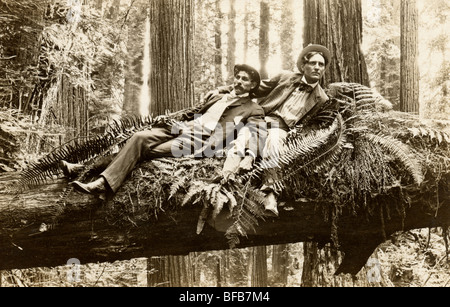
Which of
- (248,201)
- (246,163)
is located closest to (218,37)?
(246,163)

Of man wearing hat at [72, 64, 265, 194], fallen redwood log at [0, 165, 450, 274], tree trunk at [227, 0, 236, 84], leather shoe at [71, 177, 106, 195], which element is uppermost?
tree trunk at [227, 0, 236, 84]

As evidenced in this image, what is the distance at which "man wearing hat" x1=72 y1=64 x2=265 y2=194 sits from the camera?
10.8 feet

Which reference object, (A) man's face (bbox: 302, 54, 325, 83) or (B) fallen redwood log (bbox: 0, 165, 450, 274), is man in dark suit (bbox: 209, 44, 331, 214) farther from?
(B) fallen redwood log (bbox: 0, 165, 450, 274)

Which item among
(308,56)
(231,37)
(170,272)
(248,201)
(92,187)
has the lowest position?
(170,272)

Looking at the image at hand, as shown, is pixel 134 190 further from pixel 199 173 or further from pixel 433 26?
pixel 433 26

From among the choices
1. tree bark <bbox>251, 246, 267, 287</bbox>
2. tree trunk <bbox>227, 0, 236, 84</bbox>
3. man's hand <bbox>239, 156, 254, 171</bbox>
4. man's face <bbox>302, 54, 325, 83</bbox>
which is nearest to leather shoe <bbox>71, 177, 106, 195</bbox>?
man's hand <bbox>239, 156, 254, 171</bbox>

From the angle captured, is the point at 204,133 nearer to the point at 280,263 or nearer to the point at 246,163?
the point at 246,163

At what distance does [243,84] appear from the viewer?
3.71 metres

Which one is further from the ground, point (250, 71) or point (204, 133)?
point (250, 71)

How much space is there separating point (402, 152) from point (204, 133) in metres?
1.56

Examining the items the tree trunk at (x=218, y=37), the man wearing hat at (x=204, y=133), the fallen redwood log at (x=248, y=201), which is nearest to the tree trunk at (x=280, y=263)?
the fallen redwood log at (x=248, y=201)

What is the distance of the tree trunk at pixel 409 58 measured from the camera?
13.1 feet

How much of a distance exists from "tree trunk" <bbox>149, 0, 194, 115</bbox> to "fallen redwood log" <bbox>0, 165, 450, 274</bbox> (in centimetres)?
89
